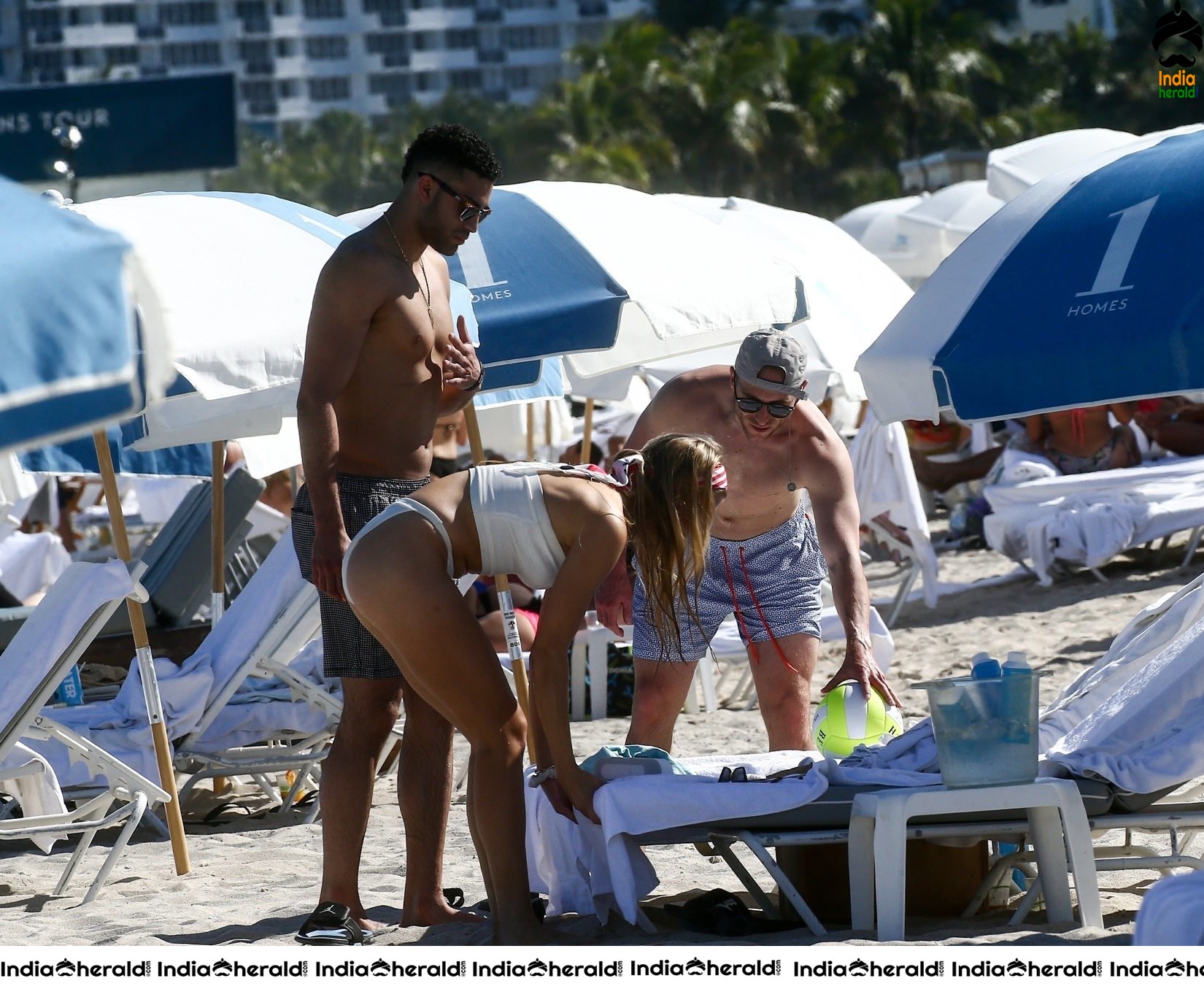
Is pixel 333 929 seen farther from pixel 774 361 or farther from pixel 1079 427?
pixel 1079 427

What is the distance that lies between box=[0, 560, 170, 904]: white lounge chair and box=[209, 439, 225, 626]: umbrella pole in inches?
51.2

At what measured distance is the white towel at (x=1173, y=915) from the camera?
2.75 m

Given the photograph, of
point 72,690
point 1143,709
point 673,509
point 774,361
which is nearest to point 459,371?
point 673,509

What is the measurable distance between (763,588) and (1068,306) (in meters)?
1.62

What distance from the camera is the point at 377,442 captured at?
4.03 metres

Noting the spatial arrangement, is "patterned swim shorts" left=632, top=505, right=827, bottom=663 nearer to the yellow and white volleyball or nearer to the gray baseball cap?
the yellow and white volleyball

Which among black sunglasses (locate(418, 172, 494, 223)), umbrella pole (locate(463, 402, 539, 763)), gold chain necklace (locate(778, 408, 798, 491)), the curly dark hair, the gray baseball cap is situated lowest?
umbrella pole (locate(463, 402, 539, 763))

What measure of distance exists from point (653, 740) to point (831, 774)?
879 millimetres

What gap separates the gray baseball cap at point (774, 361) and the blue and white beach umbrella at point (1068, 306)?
0.68 m

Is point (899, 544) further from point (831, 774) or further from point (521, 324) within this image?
point (831, 774)

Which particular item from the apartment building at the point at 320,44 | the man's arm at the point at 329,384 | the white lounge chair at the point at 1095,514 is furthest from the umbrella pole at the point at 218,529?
the apartment building at the point at 320,44

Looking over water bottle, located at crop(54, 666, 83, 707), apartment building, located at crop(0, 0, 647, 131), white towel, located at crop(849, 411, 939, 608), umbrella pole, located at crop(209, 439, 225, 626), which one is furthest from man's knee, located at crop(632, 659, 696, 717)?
apartment building, located at crop(0, 0, 647, 131)

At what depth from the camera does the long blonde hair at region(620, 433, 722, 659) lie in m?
3.60

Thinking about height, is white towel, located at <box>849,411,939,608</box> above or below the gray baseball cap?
below
